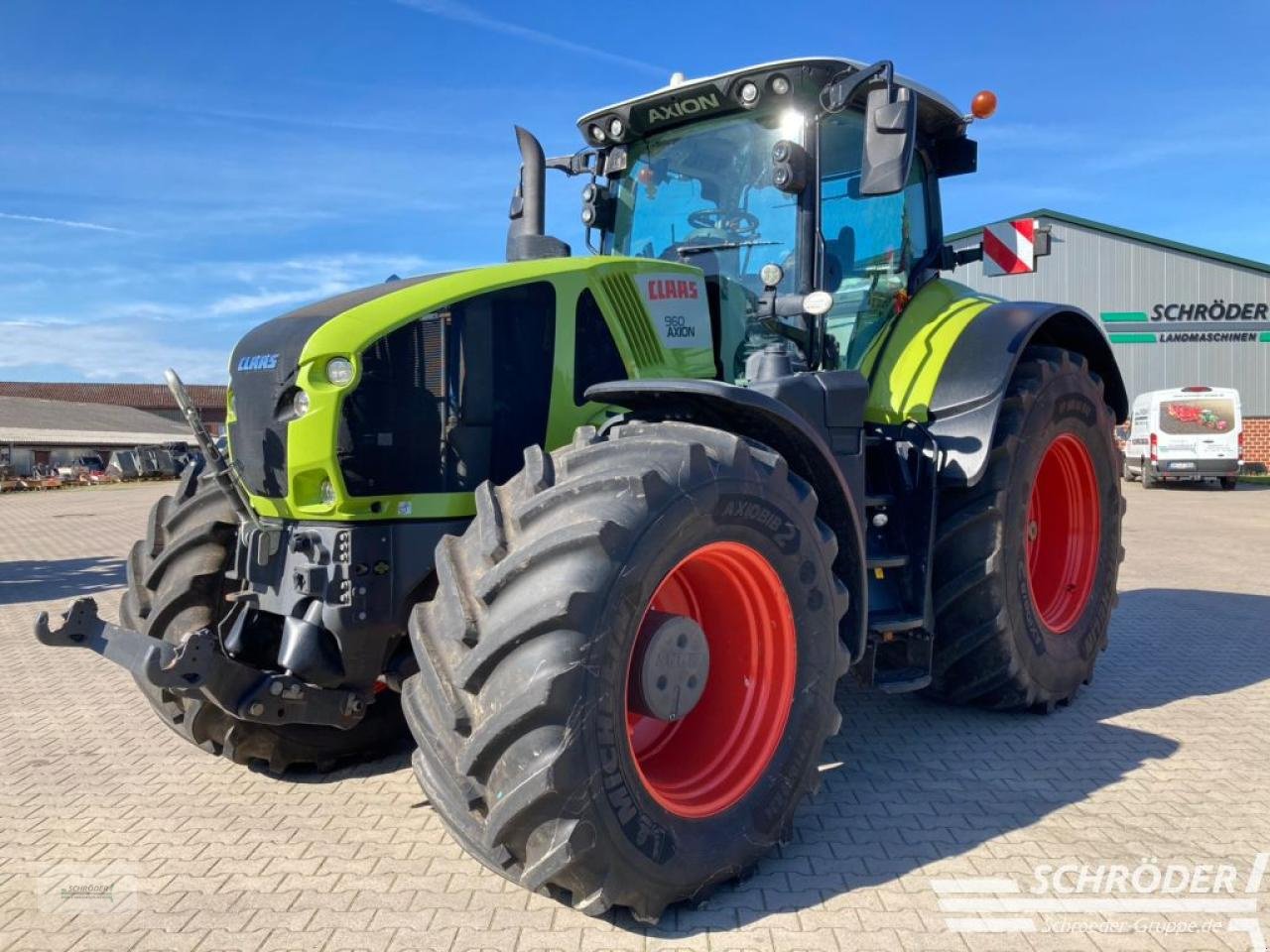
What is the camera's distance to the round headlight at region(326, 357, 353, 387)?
10.4 feet

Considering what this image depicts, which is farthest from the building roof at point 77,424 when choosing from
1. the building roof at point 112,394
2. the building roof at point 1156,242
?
the building roof at point 1156,242

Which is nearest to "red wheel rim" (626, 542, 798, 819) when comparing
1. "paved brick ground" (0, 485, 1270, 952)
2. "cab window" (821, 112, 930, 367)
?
"paved brick ground" (0, 485, 1270, 952)

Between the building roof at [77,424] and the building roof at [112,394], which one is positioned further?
the building roof at [112,394]

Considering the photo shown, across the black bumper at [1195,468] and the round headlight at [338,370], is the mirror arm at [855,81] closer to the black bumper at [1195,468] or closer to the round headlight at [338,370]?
the round headlight at [338,370]

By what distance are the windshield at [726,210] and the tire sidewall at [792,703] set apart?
1.30 meters

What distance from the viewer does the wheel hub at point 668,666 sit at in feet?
9.62

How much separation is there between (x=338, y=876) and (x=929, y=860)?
1886 mm

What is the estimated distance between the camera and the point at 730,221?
14.7 feet

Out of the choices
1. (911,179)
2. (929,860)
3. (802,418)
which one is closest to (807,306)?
(802,418)

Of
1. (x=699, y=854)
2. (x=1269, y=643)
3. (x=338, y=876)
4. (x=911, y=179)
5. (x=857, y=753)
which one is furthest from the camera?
(x=1269, y=643)

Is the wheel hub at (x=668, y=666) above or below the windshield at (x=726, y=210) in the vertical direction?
below

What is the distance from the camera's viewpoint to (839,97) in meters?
3.90

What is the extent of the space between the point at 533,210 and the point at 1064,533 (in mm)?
3332

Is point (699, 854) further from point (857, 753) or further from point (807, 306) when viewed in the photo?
point (807, 306)
